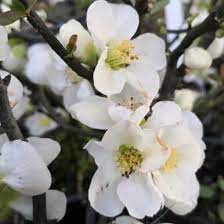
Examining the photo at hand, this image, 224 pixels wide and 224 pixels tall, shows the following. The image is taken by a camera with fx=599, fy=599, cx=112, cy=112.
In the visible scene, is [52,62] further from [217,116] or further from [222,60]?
[217,116]

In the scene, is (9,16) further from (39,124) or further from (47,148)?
(39,124)

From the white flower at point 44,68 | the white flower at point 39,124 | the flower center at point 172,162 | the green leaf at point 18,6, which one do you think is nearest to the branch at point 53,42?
the green leaf at point 18,6

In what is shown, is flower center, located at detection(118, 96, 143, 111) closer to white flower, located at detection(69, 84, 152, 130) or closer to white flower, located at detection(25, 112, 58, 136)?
white flower, located at detection(69, 84, 152, 130)

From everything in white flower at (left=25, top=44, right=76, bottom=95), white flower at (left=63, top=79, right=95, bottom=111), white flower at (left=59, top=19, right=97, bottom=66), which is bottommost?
white flower at (left=25, top=44, right=76, bottom=95)

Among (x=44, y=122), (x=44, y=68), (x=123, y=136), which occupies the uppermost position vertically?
(x=123, y=136)

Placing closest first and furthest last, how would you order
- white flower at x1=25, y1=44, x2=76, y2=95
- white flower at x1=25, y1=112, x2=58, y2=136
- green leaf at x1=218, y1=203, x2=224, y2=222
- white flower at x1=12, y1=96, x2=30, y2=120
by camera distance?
white flower at x1=12, y1=96, x2=30, y2=120 < white flower at x1=25, y1=44, x2=76, y2=95 < green leaf at x1=218, y1=203, x2=224, y2=222 < white flower at x1=25, y1=112, x2=58, y2=136

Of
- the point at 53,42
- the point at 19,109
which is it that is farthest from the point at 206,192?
the point at 53,42

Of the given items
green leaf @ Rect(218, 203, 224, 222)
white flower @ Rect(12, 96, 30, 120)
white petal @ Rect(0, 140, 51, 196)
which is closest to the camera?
white petal @ Rect(0, 140, 51, 196)

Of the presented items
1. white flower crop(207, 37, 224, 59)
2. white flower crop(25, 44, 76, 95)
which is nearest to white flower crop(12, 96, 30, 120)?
white flower crop(25, 44, 76, 95)
